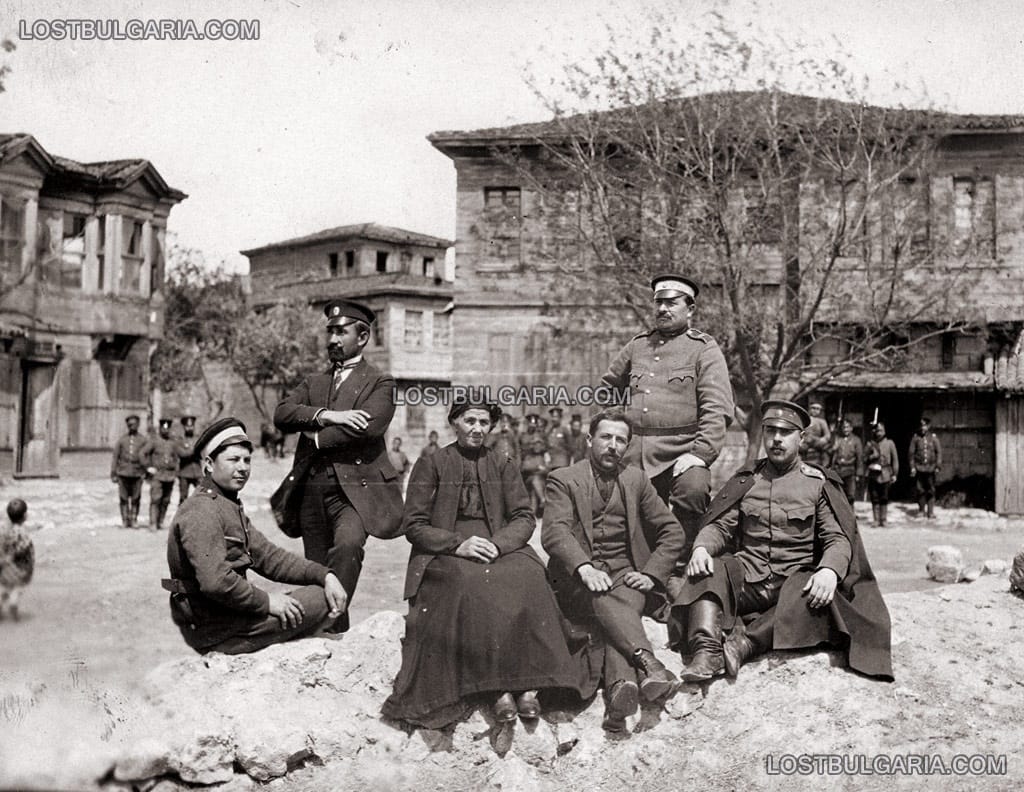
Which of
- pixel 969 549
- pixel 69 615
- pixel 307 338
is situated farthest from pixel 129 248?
pixel 969 549

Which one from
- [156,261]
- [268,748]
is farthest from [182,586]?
[156,261]

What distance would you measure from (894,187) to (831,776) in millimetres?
11769

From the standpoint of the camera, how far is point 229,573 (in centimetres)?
461

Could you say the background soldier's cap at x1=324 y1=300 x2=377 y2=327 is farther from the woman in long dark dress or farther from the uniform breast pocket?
the uniform breast pocket

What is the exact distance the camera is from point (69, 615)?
7.31 meters

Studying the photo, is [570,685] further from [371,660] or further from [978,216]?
[978,216]

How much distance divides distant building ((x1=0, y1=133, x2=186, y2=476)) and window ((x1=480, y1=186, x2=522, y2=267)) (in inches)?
224

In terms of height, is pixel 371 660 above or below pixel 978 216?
below

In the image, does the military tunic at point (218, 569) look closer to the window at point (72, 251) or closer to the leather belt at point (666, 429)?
the leather belt at point (666, 429)

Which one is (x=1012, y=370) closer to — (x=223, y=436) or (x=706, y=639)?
(x=706, y=639)

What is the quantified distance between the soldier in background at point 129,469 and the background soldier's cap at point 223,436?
8.78m

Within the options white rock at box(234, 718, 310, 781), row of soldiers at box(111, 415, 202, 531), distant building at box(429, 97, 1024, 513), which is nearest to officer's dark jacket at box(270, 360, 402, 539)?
white rock at box(234, 718, 310, 781)

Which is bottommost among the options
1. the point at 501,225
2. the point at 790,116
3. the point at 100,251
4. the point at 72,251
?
the point at 72,251

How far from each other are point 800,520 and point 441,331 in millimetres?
29336
